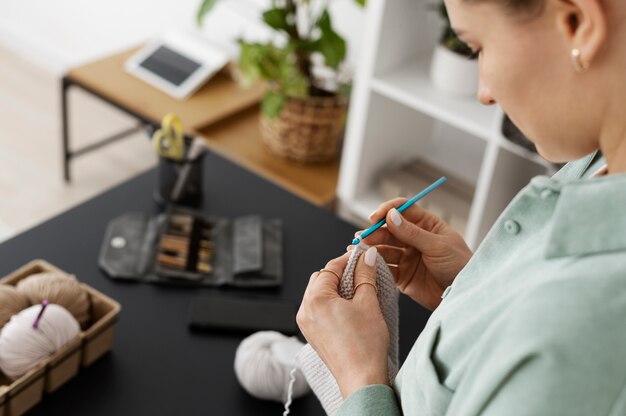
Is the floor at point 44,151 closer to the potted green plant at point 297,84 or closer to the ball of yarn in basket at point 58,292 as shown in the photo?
the potted green plant at point 297,84

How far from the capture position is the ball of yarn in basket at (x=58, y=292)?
1158 millimetres

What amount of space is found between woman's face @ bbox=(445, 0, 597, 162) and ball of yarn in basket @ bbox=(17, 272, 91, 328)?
761 millimetres

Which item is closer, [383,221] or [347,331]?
[347,331]

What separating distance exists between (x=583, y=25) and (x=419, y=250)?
52cm

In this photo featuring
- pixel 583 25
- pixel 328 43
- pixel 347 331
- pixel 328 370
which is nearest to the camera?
pixel 583 25

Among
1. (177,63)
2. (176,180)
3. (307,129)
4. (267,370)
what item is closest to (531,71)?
(267,370)

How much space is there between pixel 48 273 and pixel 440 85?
4.04 ft

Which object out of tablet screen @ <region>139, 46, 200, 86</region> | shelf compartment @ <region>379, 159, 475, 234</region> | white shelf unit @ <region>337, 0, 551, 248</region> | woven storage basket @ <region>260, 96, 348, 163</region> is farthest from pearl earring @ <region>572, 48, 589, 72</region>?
tablet screen @ <region>139, 46, 200, 86</region>

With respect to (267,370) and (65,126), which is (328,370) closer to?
(267,370)

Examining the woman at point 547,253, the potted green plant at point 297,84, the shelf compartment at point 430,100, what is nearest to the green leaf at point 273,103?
the potted green plant at point 297,84

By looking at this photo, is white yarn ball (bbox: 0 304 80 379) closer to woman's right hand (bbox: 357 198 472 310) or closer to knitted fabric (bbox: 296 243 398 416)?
knitted fabric (bbox: 296 243 398 416)

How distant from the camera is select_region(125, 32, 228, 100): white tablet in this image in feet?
8.56

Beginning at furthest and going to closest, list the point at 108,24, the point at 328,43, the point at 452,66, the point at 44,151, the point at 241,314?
the point at 108,24 < the point at 44,151 < the point at 328,43 < the point at 452,66 < the point at 241,314

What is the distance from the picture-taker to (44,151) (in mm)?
3010
